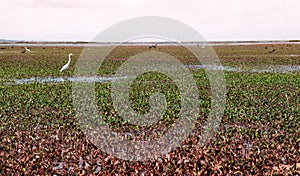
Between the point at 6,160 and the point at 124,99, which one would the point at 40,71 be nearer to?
the point at 124,99

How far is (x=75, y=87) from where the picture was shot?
20703 millimetres

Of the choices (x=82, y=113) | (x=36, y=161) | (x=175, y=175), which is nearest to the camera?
(x=175, y=175)

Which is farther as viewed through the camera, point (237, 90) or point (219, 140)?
point (237, 90)

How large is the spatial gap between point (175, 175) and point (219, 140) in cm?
274

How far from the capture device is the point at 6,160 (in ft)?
31.4

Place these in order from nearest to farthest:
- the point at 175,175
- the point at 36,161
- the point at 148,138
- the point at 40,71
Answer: the point at 175,175
the point at 36,161
the point at 148,138
the point at 40,71

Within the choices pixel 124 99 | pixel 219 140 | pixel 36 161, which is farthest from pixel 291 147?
pixel 124 99

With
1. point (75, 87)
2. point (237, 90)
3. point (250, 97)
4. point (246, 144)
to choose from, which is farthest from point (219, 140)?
point (75, 87)

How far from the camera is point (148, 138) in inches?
449

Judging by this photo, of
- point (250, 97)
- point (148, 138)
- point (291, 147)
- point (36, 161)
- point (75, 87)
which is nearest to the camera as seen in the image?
point (36, 161)

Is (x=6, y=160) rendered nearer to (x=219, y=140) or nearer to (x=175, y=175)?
(x=175, y=175)

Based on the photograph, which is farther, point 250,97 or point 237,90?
point 237,90

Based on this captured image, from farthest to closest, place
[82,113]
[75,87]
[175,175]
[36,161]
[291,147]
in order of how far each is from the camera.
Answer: [75,87] < [82,113] < [291,147] < [36,161] < [175,175]

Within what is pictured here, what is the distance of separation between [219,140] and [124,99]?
702 cm
